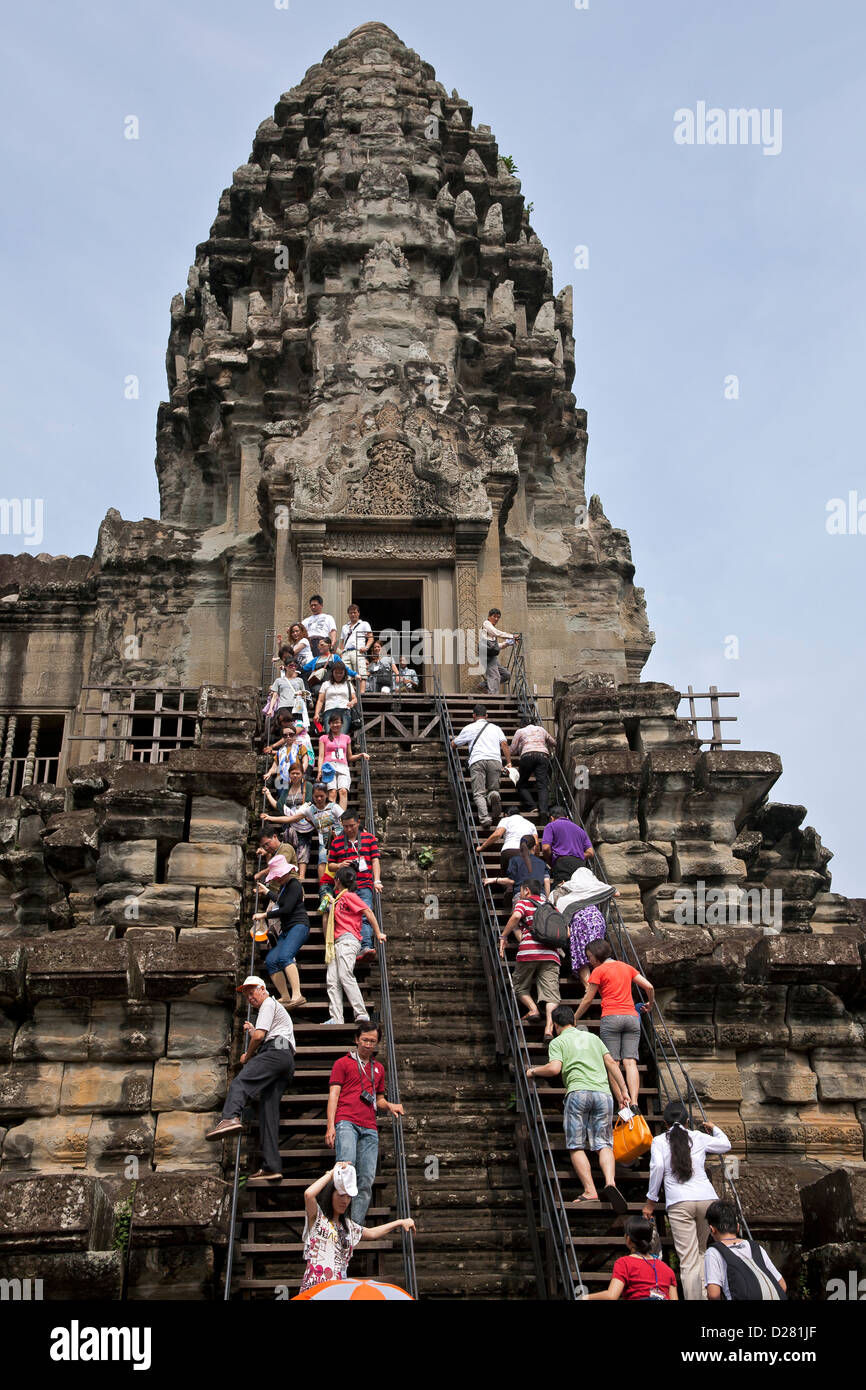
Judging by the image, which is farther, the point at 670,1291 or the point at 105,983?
the point at 105,983

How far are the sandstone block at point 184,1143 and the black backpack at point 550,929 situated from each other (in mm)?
2822

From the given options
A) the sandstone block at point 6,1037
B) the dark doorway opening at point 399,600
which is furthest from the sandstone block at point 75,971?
the dark doorway opening at point 399,600

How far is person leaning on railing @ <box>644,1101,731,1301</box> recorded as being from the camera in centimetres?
859

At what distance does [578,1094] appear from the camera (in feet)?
31.0

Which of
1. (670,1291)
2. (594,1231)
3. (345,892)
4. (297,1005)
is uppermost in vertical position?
(345,892)

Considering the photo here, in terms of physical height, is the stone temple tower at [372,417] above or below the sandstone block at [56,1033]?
above

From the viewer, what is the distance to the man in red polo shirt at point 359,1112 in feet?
28.9

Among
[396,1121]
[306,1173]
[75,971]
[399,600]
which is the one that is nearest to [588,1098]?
[396,1121]

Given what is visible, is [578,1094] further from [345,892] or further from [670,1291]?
[345,892]

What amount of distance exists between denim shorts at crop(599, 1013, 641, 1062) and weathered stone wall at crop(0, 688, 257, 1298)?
287 centimetres

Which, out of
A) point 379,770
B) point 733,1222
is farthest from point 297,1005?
point 379,770

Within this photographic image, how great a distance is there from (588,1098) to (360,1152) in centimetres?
158

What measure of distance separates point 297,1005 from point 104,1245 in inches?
105

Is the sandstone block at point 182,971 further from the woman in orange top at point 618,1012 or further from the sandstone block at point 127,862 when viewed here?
the woman in orange top at point 618,1012
